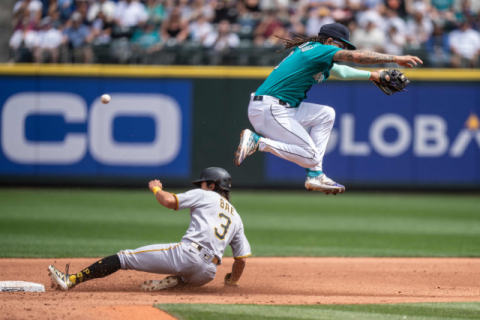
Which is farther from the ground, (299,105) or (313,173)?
(299,105)

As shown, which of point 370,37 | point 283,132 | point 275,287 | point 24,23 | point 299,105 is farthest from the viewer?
point 24,23

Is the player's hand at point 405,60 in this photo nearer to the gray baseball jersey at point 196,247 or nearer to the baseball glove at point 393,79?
the baseball glove at point 393,79

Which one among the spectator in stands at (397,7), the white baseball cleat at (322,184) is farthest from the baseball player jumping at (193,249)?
the spectator in stands at (397,7)

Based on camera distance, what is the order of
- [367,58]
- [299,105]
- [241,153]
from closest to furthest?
[367,58] < [241,153] < [299,105]

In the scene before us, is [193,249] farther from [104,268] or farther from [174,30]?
[174,30]

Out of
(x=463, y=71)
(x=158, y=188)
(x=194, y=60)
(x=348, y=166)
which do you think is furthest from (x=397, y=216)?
(x=158, y=188)

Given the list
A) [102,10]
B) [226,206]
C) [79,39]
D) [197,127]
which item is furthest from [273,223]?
[102,10]

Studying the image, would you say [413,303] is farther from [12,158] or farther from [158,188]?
[12,158]
